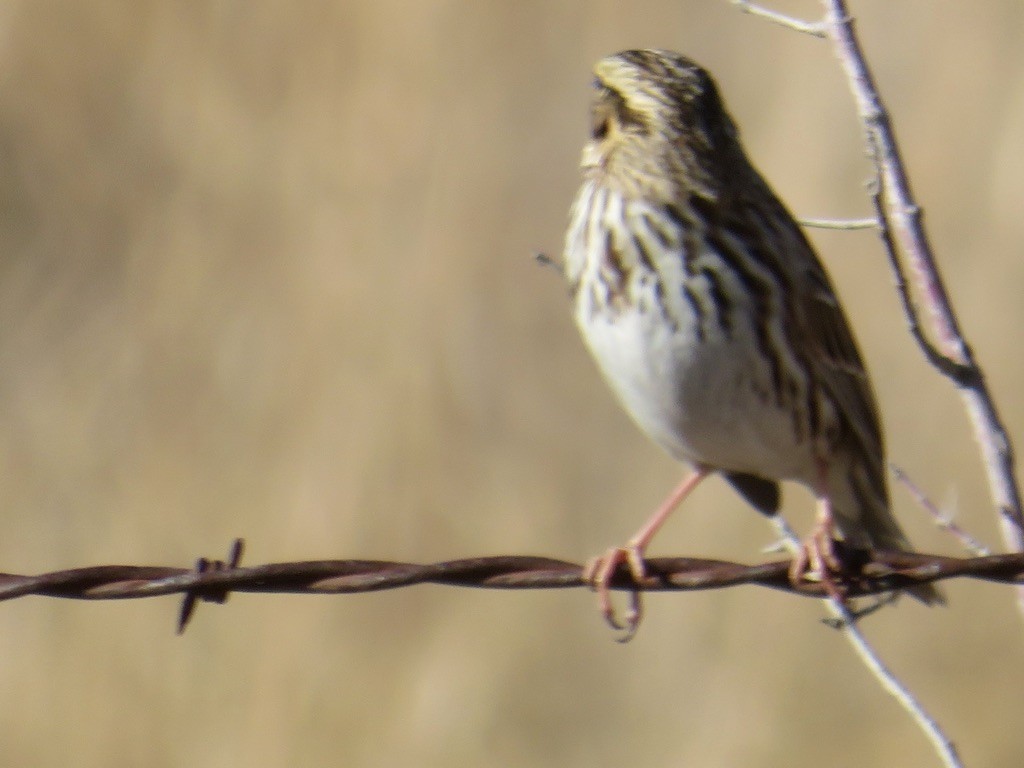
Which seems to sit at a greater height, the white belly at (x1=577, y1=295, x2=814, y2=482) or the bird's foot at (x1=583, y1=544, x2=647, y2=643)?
the white belly at (x1=577, y1=295, x2=814, y2=482)

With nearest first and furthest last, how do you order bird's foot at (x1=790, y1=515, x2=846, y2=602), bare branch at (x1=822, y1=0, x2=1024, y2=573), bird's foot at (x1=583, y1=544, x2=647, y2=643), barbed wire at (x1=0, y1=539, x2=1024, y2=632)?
barbed wire at (x1=0, y1=539, x2=1024, y2=632) → bird's foot at (x1=790, y1=515, x2=846, y2=602) → bare branch at (x1=822, y1=0, x2=1024, y2=573) → bird's foot at (x1=583, y1=544, x2=647, y2=643)

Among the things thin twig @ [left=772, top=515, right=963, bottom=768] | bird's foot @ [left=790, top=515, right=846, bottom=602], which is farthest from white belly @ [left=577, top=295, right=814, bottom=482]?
thin twig @ [left=772, top=515, right=963, bottom=768]

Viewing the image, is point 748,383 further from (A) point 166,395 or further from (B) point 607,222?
(A) point 166,395

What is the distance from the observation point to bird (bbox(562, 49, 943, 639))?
4691 mm

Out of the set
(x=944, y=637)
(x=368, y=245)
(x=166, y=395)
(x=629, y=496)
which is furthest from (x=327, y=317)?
(x=944, y=637)

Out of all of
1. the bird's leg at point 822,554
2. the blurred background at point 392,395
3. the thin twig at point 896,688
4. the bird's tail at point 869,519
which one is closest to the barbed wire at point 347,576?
the bird's leg at point 822,554

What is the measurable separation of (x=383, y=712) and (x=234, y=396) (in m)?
1.68

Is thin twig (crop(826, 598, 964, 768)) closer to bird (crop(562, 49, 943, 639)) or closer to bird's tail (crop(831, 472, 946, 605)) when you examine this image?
bird (crop(562, 49, 943, 639))

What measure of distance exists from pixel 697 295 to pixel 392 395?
4.15 meters

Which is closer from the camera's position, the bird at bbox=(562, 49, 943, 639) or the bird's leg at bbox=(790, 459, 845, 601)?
the bird's leg at bbox=(790, 459, 845, 601)

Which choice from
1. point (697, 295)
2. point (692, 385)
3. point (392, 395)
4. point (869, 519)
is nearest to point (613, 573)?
point (692, 385)

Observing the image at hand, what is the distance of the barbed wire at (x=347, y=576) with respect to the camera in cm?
337

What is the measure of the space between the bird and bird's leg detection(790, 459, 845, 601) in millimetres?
11

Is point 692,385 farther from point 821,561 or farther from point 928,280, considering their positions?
point 928,280
